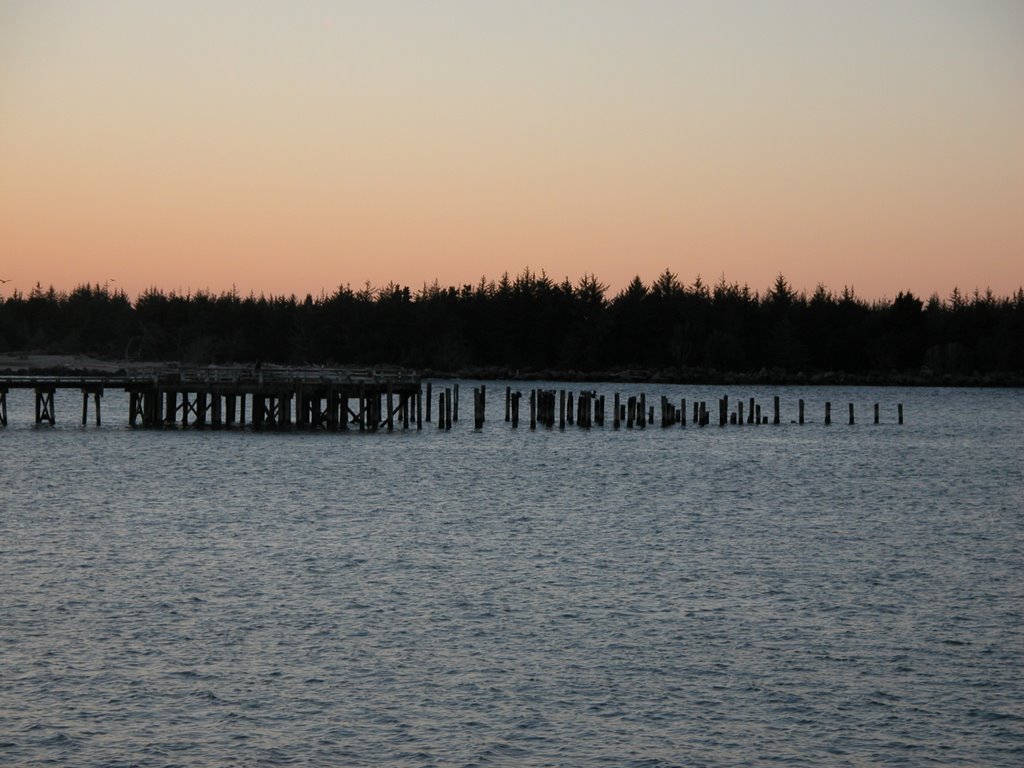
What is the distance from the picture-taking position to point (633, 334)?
144125 millimetres

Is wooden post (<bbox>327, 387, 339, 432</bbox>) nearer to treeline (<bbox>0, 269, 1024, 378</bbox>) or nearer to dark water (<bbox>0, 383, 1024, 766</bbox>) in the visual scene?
dark water (<bbox>0, 383, 1024, 766</bbox>)

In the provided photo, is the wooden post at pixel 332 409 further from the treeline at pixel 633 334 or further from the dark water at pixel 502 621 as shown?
the treeline at pixel 633 334

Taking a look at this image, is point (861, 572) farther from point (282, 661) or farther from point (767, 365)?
point (767, 365)

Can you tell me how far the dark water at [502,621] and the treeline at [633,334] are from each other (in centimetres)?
9559

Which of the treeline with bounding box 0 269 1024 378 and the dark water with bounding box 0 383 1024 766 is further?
the treeline with bounding box 0 269 1024 378

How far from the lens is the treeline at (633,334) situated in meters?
143

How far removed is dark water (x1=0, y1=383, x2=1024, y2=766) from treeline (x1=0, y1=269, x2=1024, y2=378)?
95589mm

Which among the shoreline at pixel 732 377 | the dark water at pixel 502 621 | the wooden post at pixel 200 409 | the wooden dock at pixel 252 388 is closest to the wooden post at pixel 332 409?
the wooden dock at pixel 252 388

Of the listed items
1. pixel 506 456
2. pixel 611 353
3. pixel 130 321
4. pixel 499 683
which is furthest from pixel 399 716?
pixel 130 321

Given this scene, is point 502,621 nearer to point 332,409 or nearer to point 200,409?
point 332,409

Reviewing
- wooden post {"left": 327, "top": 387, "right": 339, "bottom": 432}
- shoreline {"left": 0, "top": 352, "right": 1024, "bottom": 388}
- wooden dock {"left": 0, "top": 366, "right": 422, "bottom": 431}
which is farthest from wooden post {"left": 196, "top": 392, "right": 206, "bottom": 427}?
shoreline {"left": 0, "top": 352, "right": 1024, "bottom": 388}

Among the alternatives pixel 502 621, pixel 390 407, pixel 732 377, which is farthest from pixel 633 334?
pixel 502 621

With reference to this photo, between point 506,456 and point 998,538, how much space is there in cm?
2654

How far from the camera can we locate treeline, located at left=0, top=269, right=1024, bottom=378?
143m
